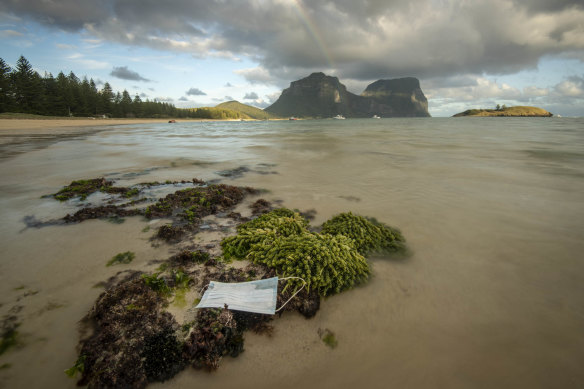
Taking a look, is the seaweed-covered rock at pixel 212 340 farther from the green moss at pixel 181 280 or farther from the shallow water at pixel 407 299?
the green moss at pixel 181 280

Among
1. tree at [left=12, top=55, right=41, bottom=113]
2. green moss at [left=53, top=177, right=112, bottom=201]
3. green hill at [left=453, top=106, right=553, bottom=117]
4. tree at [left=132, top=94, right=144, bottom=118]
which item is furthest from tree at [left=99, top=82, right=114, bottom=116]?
green hill at [left=453, top=106, right=553, bottom=117]

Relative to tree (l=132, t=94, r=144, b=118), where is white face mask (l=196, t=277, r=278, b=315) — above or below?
below

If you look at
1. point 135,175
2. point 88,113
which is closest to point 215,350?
point 135,175

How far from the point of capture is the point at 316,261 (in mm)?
3508

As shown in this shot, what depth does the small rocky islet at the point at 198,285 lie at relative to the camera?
2.38 meters

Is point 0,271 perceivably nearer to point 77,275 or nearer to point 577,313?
point 77,275

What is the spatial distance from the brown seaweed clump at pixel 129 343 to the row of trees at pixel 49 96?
271 feet

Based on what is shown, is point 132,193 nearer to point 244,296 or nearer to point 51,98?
point 244,296

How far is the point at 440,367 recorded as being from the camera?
2.50 meters

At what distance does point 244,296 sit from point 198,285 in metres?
0.77

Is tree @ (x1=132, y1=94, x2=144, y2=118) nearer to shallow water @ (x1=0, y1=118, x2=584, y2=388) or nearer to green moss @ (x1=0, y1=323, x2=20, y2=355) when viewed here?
shallow water @ (x1=0, y1=118, x2=584, y2=388)

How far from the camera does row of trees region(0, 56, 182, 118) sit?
5691 centimetres

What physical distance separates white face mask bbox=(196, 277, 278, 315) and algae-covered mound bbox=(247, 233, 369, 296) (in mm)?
302

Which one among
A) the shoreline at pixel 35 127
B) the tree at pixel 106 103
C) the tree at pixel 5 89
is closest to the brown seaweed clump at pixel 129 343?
the shoreline at pixel 35 127
